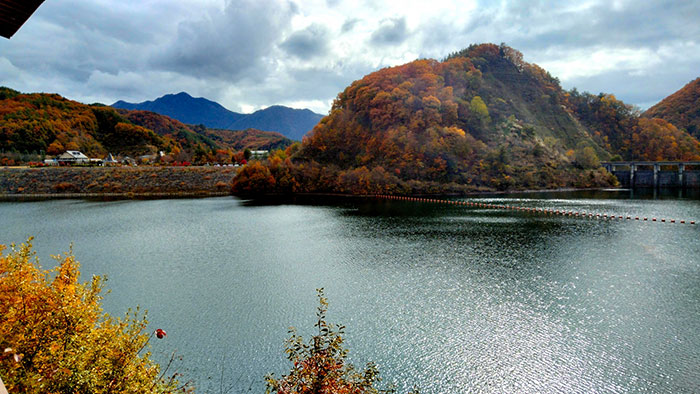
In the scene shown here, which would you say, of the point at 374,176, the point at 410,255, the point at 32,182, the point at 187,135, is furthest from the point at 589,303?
the point at 187,135

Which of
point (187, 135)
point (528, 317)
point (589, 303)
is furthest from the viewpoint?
point (187, 135)

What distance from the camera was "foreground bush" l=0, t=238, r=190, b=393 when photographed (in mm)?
6445

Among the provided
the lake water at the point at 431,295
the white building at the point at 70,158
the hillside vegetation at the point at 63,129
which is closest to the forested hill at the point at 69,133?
the hillside vegetation at the point at 63,129

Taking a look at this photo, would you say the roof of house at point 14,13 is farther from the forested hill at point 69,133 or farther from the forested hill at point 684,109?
the forested hill at point 684,109

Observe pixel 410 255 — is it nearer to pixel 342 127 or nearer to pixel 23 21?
pixel 23 21

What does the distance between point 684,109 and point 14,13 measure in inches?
6836

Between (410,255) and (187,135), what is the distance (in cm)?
15789

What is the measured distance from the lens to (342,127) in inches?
3629

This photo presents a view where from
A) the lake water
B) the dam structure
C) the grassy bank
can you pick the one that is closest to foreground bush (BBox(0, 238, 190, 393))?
the lake water

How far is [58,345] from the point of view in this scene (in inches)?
272

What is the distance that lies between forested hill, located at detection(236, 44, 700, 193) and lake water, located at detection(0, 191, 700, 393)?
135 ft

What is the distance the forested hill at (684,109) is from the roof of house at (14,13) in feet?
527

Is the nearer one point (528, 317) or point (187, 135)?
point (528, 317)

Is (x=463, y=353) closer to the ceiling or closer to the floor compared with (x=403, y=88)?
closer to the floor
